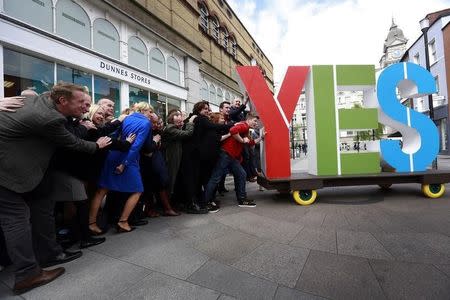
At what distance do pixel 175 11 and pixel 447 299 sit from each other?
528 inches

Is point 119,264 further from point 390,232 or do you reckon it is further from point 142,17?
point 142,17

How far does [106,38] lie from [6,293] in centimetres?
871

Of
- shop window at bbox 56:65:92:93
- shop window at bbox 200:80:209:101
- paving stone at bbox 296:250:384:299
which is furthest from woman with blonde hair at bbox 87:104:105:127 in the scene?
shop window at bbox 200:80:209:101

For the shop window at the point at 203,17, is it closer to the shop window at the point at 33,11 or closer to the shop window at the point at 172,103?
the shop window at the point at 172,103

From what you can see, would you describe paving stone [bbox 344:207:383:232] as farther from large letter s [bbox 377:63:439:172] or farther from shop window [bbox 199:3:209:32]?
shop window [bbox 199:3:209:32]

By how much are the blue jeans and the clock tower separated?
63.3 metres

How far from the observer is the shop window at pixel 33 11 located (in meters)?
6.41

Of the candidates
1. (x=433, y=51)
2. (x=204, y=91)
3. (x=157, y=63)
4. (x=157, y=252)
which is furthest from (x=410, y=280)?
(x=433, y=51)

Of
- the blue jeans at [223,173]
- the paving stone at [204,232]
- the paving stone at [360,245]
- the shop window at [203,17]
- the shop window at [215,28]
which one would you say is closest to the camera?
the paving stone at [360,245]

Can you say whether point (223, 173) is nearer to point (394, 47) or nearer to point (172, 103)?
point (172, 103)

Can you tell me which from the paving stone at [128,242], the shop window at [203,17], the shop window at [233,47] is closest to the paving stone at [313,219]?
the paving stone at [128,242]

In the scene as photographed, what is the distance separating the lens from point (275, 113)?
17.6 feet

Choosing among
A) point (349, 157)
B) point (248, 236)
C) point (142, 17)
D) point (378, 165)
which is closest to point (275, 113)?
point (349, 157)

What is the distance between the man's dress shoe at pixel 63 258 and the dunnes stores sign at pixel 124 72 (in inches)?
282
